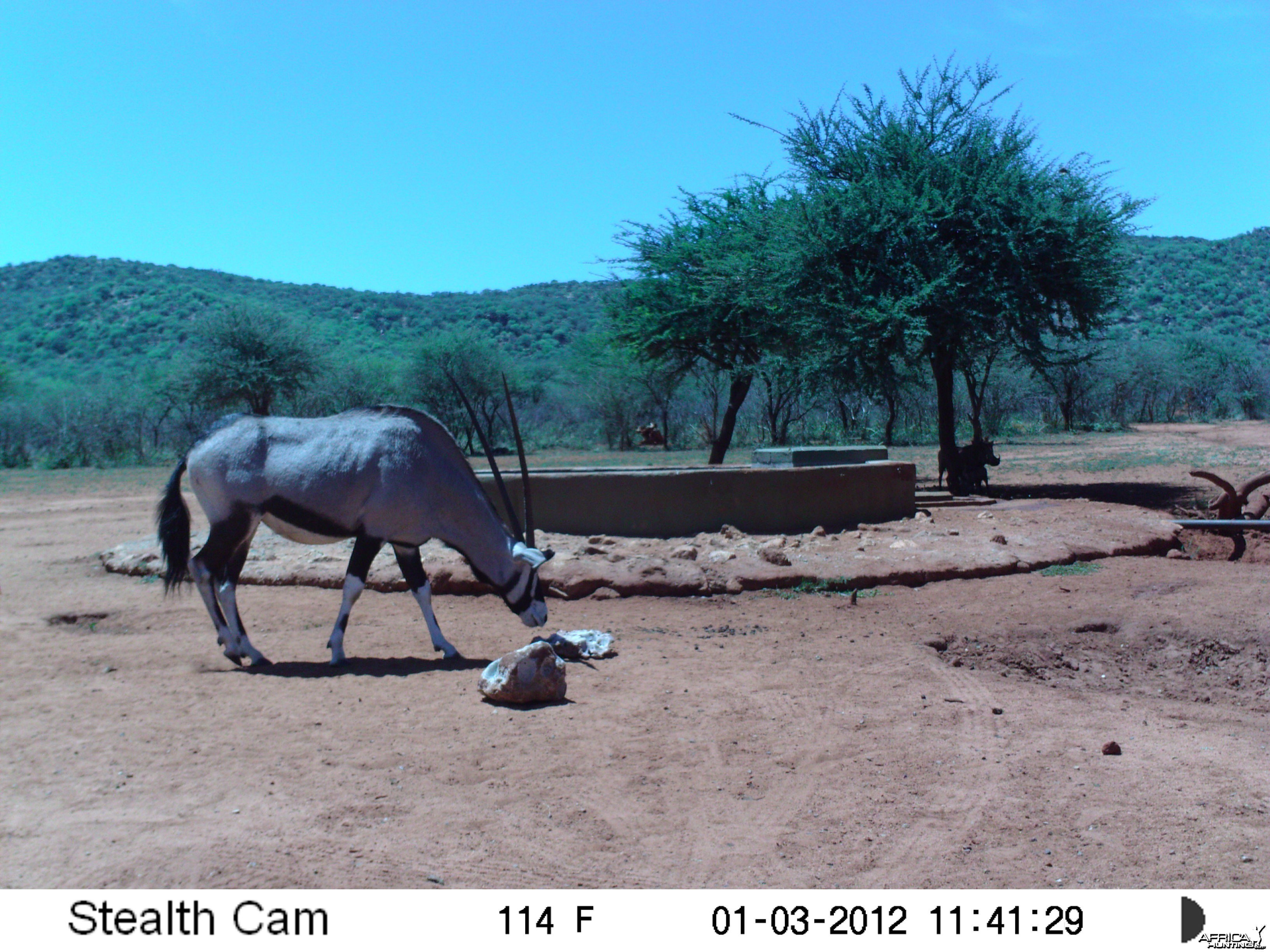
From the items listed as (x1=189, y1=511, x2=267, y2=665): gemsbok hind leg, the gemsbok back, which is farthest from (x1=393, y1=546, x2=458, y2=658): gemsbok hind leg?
(x1=189, y1=511, x2=267, y2=665): gemsbok hind leg

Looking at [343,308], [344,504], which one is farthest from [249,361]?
[343,308]

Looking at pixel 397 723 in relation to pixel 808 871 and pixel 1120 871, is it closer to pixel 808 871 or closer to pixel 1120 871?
pixel 808 871

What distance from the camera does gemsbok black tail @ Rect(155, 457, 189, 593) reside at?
6.58m

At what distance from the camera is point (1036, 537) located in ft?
33.9

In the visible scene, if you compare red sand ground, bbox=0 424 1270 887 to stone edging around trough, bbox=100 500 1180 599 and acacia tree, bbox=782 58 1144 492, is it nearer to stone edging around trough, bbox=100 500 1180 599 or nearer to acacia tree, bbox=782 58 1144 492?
stone edging around trough, bbox=100 500 1180 599

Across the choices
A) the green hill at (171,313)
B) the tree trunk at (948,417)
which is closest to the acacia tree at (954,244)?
the tree trunk at (948,417)

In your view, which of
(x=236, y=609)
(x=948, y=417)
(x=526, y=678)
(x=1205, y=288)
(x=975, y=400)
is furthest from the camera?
(x=1205, y=288)

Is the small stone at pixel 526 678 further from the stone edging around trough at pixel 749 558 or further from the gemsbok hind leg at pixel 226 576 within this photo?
the stone edging around trough at pixel 749 558

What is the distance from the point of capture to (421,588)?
→ 6680 mm

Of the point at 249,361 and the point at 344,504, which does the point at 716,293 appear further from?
the point at 249,361

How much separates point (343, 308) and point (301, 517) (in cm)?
5667

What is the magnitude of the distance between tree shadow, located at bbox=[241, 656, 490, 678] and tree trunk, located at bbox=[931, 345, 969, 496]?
1015 centimetres

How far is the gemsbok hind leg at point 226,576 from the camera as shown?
634 centimetres

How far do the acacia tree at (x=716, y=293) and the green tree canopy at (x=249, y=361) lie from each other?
13.8 metres
